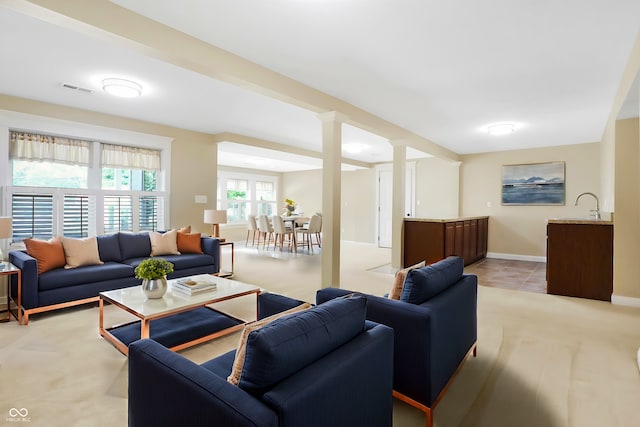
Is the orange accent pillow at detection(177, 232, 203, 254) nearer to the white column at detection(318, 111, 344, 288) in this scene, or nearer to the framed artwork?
the white column at detection(318, 111, 344, 288)

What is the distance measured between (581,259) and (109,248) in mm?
5707

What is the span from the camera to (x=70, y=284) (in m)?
3.44

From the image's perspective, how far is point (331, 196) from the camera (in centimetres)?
396

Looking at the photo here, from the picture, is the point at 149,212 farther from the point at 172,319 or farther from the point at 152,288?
the point at 152,288

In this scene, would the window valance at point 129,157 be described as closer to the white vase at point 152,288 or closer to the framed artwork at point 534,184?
the white vase at point 152,288

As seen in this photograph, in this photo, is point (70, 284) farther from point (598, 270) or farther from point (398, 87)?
point (598, 270)

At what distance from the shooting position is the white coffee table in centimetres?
256

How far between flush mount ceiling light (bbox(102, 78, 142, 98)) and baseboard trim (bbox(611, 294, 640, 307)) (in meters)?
5.69

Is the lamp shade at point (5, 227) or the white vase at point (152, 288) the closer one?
the white vase at point (152, 288)

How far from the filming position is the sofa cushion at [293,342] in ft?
3.37

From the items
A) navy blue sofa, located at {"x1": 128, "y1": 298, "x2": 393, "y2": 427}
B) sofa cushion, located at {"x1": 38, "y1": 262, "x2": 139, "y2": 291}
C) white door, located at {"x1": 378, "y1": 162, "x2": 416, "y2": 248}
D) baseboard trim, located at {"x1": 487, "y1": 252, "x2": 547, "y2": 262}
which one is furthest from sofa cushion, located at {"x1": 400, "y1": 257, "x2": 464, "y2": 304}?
white door, located at {"x1": 378, "y1": 162, "x2": 416, "y2": 248}

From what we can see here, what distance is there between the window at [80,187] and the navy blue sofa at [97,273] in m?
0.72

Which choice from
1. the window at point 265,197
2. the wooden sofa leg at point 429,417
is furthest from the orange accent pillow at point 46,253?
the window at point 265,197

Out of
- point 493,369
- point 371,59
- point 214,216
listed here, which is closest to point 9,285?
point 214,216
